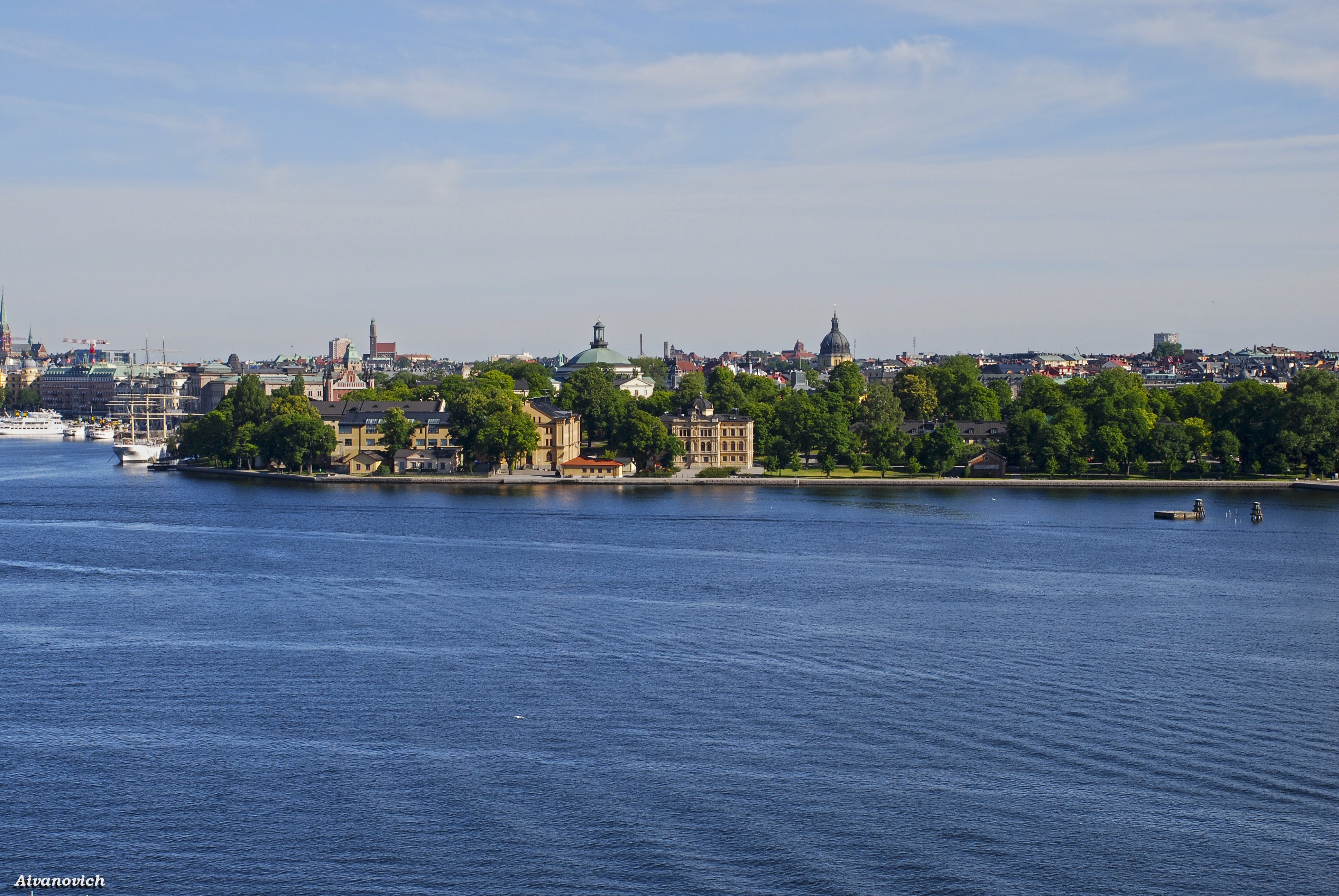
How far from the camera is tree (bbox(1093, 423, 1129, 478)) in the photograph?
53906mm

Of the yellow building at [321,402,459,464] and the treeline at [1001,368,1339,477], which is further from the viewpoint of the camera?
the yellow building at [321,402,459,464]

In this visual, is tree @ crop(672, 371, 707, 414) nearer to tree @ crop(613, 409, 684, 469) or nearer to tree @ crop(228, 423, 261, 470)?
tree @ crop(613, 409, 684, 469)

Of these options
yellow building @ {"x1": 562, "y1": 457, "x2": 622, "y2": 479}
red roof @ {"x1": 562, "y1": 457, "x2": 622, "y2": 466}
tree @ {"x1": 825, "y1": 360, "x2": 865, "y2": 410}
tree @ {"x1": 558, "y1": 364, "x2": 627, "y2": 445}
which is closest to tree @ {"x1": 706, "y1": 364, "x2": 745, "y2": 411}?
tree @ {"x1": 825, "y1": 360, "x2": 865, "y2": 410}

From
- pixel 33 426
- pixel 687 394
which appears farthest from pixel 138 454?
pixel 33 426

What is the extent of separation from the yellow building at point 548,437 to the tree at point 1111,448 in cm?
2186

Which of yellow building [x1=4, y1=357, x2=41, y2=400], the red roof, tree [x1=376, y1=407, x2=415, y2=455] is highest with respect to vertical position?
yellow building [x1=4, y1=357, x2=41, y2=400]

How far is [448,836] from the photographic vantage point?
14445 millimetres

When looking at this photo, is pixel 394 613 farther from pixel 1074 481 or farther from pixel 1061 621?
pixel 1074 481

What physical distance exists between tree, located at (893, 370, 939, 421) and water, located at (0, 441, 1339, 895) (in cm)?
4023

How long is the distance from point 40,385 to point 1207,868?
14253 centimetres

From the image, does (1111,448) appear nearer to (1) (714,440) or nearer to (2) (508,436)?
(1) (714,440)

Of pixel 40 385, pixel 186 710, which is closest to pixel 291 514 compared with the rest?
pixel 186 710

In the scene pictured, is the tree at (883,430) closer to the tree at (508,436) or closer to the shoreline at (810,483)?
the shoreline at (810,483)

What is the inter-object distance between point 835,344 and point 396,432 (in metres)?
83.1
